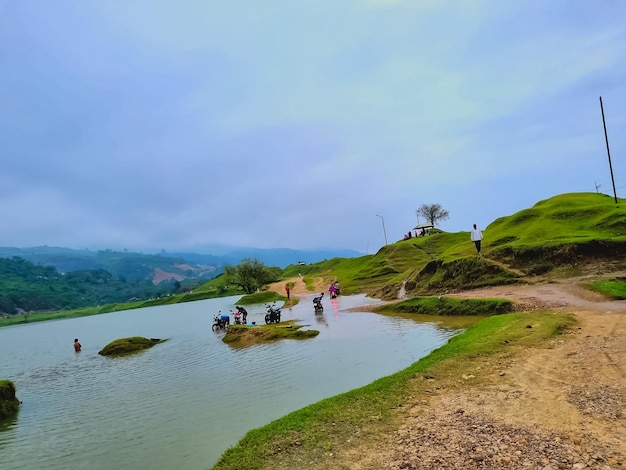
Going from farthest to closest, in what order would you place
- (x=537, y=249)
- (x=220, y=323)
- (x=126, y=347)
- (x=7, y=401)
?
1. (x=220, y=323)
2. (x=126, y=347)
3. (x=537, y=249)
4. (x=7, y=401)

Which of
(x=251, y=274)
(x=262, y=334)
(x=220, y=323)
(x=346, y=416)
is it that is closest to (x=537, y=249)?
(x=262, y=334)

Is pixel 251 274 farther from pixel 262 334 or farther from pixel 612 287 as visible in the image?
pixel 612 287

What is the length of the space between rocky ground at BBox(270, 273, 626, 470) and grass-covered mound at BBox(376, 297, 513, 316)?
12372 millimetres

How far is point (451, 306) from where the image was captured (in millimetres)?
31703

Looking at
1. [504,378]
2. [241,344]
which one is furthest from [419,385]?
[241,344]

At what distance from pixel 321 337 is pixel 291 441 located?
19474 millimetres

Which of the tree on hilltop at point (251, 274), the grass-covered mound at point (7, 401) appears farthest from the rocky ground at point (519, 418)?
the tree on hilltop at point (251, 274)

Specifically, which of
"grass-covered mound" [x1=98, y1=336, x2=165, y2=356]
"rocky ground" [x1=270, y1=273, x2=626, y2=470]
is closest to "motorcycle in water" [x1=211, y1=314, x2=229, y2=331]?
"grass-covered mound" [x1=98, y1=336, x2=165, y2=356]

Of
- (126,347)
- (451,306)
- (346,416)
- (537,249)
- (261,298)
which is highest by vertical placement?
(537,249)

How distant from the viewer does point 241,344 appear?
32406 millimetres

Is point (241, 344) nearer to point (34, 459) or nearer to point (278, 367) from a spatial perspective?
point (278, 367)

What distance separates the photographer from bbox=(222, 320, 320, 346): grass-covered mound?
31.4 meters

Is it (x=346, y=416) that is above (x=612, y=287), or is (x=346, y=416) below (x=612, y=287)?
below

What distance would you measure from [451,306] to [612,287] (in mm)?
10490
